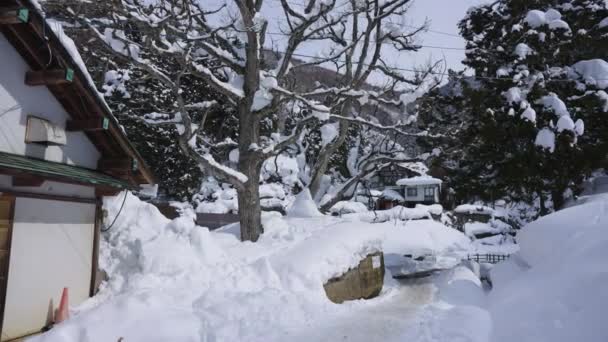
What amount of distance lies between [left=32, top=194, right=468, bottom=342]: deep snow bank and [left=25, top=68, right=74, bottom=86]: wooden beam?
334cm

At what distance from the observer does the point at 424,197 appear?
37.9 meters

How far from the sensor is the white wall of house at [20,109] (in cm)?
666

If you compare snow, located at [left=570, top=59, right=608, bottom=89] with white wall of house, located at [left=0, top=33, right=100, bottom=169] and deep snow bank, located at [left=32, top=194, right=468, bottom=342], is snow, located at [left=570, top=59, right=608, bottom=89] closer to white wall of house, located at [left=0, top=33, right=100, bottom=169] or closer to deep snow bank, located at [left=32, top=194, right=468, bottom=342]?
deep snow bank, located at [left=32, top=194, right=468, bottom=342]

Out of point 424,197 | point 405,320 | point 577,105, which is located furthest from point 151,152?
point 424,197

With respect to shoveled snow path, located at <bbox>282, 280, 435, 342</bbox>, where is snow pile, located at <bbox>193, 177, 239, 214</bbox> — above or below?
above

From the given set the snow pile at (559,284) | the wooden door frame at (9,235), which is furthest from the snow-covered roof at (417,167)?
the wooden door frame at (9,235)

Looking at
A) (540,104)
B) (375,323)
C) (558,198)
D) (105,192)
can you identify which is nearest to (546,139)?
(540,104)

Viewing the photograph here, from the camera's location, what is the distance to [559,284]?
6.37 m

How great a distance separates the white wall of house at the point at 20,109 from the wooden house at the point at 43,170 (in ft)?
0.06

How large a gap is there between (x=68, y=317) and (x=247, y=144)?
264 inches

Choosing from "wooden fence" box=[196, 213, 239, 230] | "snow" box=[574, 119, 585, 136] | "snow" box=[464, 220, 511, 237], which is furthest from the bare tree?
"snow" box=[464, 220, 511, 237]

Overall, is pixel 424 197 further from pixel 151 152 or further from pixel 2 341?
pixel 2 341

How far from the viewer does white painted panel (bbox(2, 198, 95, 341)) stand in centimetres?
656

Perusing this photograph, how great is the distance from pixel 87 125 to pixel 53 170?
171cm
